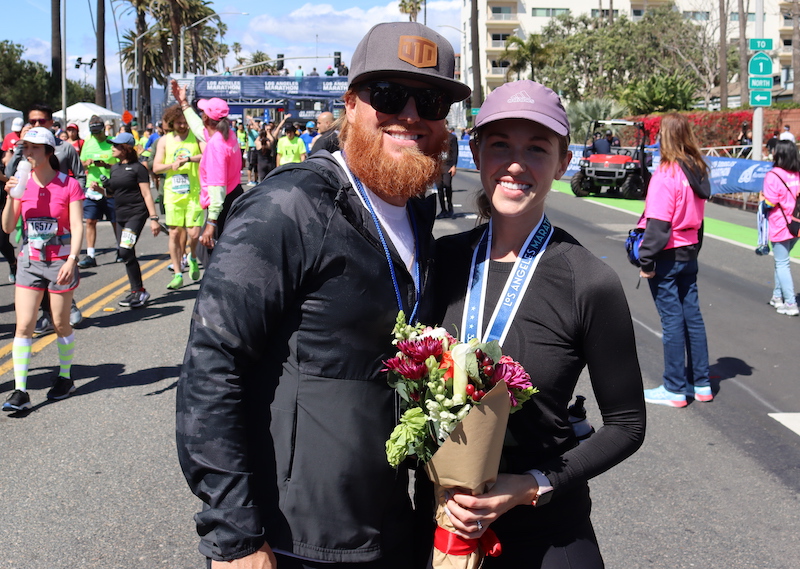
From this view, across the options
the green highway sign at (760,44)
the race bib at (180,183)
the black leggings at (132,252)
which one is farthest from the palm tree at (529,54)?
the black leggings at (132,252)

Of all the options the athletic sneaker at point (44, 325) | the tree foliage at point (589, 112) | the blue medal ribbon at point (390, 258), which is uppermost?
the tree foliage at point (589, 112)

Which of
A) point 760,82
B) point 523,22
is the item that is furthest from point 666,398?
point 523,22

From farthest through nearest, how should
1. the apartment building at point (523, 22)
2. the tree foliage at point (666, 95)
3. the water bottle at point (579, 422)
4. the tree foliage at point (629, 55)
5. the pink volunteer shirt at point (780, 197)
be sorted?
the apartment building at point (523, 22) < the tree foliage at point (629, 55) < the tree foliage at point (666, 95) < the pink volunteer shirt at point (780, 197) < the water bottle at point (579, 422)

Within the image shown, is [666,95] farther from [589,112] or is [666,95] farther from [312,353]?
[312,353]

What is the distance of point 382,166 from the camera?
2047mm

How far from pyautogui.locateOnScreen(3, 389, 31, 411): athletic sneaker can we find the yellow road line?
1.12 metres

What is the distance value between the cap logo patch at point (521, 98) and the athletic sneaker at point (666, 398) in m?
4.28

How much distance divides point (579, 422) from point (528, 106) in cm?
89

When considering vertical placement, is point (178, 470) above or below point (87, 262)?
below

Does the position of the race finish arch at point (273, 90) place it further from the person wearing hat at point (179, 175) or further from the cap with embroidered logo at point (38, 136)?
the cap with embroidered logo at point (38, 136)

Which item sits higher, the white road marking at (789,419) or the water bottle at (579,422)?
the water bottle at (579,422)

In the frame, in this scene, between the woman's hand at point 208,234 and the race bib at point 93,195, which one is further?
the race bib at point 93,195

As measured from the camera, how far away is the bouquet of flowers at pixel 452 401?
5.74 feet

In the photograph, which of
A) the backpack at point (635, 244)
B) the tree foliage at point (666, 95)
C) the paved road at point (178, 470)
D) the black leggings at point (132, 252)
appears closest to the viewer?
the paved road at point (178, 470)
